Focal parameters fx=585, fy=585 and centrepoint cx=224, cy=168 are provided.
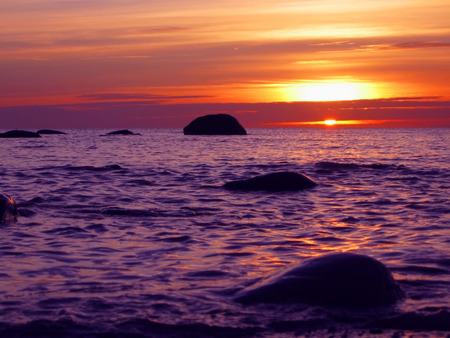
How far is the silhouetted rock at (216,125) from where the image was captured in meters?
86.9

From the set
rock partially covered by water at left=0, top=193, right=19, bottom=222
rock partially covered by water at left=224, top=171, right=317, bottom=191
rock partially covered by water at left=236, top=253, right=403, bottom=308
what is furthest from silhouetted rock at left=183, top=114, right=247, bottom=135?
rock partially covered by water at left=236, top=253, right=403, bottom=308

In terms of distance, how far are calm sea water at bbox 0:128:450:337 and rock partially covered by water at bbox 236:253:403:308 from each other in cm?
20

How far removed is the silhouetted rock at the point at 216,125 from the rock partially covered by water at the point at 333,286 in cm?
8071

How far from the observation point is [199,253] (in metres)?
8.16

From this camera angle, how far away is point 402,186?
17.9 meters

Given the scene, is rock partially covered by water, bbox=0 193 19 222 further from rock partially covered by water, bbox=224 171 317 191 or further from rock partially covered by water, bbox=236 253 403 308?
rock partially covered by water, bbox=224 171 317 191

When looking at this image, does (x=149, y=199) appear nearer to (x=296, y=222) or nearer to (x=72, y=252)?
(x=296, y=222)

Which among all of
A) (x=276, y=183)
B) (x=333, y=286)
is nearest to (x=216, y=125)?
(x=276, y=183)

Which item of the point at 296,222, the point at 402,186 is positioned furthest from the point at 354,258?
the point at 402,186

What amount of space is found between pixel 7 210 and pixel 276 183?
26.1 feet

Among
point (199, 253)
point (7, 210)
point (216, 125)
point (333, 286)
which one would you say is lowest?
point (199, 253)

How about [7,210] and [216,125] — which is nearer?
[7,210]

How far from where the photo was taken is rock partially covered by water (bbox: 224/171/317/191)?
16.5 m

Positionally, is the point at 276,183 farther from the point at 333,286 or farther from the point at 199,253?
the point at 333,286
